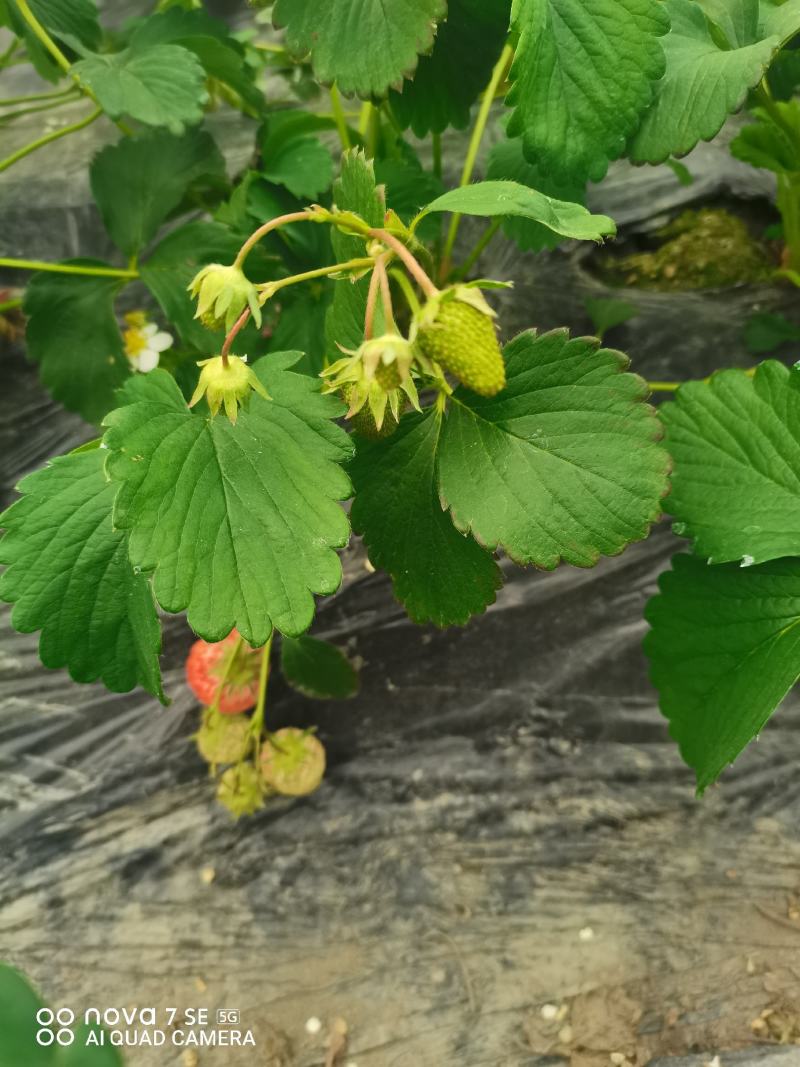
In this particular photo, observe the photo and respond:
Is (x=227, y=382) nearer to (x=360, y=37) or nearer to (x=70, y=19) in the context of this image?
(x=360, y=37)

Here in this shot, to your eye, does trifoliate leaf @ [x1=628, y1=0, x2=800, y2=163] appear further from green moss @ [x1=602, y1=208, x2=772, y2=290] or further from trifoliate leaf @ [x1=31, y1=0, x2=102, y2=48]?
trifoliate leaf @ [x1=31, y1=0, x2=102, y2=48]

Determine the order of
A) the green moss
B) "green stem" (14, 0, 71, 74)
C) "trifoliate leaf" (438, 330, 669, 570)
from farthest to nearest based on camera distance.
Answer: the green moss → "green stem" (14, 0, 71, 74) → "trifoliate leaf" (438, 330, 669, 570)

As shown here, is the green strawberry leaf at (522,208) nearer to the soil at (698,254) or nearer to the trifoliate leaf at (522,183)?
the trifoliate leaf at (522,183)

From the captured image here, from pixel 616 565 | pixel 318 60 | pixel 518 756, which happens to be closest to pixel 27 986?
pixel 318 60

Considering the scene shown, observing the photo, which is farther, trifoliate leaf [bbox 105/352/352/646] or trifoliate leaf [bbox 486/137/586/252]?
trifoliate leaf [bbox 486/137/586/252]

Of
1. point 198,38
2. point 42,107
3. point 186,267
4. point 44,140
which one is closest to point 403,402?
point 186,267

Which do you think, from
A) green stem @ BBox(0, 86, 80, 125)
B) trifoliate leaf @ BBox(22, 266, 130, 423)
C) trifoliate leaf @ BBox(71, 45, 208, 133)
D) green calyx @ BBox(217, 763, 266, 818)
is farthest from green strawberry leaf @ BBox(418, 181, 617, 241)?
green stem @ BBox(0, 86, 80, 125)

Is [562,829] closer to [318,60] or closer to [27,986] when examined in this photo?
[27,986]
